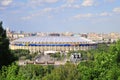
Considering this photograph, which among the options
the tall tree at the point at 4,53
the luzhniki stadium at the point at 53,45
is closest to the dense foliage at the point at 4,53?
the tall tree at the point at 4,53

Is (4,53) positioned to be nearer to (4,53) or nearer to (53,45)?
(4,53)

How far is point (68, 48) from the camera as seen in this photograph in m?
80.1

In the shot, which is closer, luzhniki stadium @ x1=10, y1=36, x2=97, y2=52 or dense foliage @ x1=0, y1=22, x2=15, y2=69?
dense foliage @ x1=0, y1=22, x2=15, y2=69

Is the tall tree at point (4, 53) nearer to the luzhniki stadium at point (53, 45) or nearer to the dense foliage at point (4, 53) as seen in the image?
the dense foliage at point (4, 53)

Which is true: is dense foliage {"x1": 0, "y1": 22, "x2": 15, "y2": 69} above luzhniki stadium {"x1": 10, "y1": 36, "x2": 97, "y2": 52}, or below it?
above

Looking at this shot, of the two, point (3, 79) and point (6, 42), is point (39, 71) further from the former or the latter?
point (3, 79)

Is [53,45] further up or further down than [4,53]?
further down

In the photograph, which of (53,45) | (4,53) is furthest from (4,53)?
(53,45)

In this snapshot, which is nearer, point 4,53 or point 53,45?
point 4,53

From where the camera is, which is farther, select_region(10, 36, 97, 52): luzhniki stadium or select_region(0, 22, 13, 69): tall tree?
select_region(10, 36, 97, 52): luzhniki stadium

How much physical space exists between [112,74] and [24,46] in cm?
7256

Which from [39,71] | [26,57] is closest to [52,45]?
[26,57]

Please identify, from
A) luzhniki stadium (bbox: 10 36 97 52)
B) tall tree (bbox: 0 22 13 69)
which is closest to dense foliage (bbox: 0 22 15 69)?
tall tree (bbox: 0 22 13 69)

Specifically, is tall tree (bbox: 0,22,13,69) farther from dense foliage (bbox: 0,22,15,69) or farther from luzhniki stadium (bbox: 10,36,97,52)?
luzhniki stadium (bbox: 10,36,97,52)
